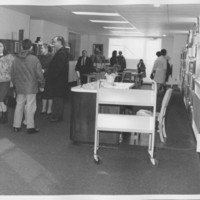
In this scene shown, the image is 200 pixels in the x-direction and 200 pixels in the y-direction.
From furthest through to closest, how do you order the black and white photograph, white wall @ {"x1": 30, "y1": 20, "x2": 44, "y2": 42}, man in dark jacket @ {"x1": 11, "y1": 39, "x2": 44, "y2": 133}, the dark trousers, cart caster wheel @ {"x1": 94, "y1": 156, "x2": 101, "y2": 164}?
white wall @ {"x1": 30, "y1": 20, "x2": 44, "y2": 42}, the dark trousers, man in dark jacket @ {"x1": 11, "y1": 39, "x2": 44, "y2": 133}, cart caster wheel @ {"x1": 94, "y1": 156, "x2": 101, "y2": 164}, the black and white photograph

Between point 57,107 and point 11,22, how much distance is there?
351 cm

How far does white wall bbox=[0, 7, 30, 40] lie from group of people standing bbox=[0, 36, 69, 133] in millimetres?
1919

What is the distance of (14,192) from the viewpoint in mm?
3605

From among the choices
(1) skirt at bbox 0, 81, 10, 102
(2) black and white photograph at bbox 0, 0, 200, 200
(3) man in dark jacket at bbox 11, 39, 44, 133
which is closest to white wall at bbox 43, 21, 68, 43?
(2) black and white photograph at bbox 0, 0, 200, 200

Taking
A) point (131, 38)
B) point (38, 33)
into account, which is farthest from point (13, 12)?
point (131, 38)

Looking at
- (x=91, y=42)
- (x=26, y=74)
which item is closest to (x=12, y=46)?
(x=26, y=74)

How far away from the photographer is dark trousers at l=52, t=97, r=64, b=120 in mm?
7129

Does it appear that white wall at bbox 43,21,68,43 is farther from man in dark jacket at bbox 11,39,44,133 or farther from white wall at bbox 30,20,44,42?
man in dark jacket at bbox 11,39,44,133

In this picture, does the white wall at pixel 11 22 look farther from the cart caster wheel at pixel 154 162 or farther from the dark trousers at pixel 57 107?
the cart caster wheel at pixel 154 162

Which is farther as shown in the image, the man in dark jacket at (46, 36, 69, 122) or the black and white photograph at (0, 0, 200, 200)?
the man in dark jacket at (46, 36, 69, 122)

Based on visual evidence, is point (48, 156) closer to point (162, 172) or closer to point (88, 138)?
point (88, 138)

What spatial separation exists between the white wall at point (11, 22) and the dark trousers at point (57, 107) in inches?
115

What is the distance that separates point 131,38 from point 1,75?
47.9 feet

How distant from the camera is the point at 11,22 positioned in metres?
9.79
